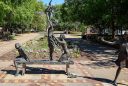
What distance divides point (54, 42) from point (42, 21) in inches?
4041

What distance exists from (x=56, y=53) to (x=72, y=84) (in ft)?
33.9

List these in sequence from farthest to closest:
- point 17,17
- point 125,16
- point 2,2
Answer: point 17,17 → point 2,2 → point 125,16

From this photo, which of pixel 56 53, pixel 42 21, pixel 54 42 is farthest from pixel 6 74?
pixel 42 21

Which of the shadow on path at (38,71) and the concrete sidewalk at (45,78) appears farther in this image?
the shadow on path at (38,71)

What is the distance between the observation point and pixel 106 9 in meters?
29.5

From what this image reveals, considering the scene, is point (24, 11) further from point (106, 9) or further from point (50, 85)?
point (50, 85)

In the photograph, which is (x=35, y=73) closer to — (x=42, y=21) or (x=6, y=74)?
(x=6, y=74)

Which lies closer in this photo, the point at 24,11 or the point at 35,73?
the point at 35,73

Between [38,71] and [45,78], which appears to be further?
[38,71]

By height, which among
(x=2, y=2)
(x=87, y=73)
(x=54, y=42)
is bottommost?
(x=87, y=73)

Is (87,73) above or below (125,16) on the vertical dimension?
below

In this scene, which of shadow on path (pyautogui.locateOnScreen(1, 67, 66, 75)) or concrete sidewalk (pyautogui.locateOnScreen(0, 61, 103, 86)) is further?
shadow on path (pyautogui.locateOnScreen(1, 67, 66, 75))

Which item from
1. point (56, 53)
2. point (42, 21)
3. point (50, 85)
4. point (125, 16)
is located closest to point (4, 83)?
point (50, 85)

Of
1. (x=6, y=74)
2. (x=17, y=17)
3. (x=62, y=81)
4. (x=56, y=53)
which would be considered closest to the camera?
(x=62, y=81)
